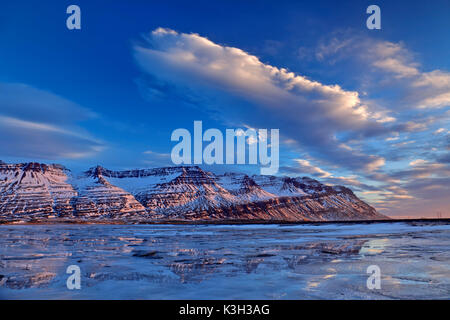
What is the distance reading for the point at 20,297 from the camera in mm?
7918

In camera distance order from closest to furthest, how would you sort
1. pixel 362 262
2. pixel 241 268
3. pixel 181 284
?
pixel 181 284
pixel 241 268
pixel 362 262

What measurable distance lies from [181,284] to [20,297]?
404cm

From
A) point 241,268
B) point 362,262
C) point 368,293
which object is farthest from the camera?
point 362,262

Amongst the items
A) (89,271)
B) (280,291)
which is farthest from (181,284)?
(89,271)

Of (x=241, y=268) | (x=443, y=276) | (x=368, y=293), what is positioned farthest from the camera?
(x=241, y=268)
